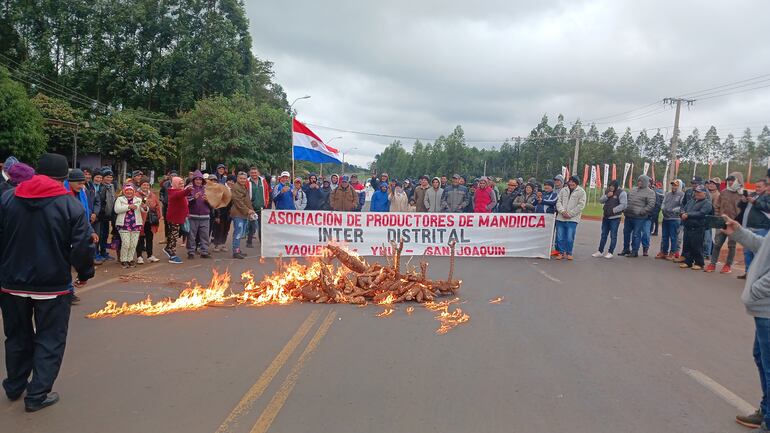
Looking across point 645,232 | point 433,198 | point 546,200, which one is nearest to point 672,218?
point 645,232

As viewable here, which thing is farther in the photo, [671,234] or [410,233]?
[671,234]

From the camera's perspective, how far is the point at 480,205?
13906mm

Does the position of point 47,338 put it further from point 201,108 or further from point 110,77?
point 110,77

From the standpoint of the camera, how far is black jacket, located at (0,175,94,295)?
3.65m

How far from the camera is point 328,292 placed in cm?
706

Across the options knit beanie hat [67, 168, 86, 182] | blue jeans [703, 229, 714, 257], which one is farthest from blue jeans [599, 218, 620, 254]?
knit beanie hat [67, 168, 86, 182]

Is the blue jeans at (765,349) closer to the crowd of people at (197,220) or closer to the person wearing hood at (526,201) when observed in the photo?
the crowd of people at (197,220)

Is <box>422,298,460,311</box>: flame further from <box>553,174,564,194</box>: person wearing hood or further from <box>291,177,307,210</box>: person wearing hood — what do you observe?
<box>291,177,307,210</box>: person wearing hood

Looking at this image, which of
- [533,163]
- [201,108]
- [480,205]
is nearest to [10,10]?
[201,108]

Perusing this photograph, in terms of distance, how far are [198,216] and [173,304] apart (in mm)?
4153

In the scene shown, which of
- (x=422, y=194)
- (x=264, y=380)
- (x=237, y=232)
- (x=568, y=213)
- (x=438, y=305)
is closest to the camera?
(x=264, y=380)

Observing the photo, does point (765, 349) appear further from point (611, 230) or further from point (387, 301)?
point (611, 230)

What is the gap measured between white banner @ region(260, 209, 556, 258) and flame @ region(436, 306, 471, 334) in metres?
4.98

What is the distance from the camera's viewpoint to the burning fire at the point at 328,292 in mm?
6543
